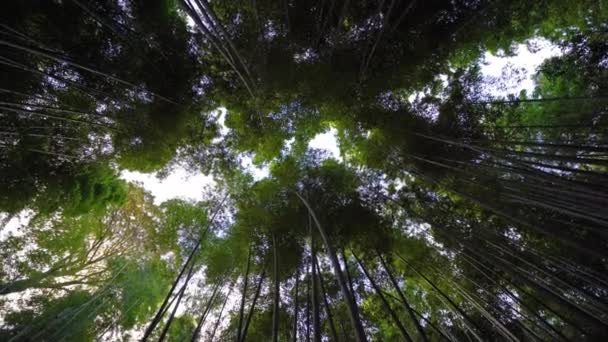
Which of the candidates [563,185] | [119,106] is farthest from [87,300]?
[563,185]

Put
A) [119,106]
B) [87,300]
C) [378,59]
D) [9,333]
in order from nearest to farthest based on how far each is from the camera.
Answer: [119,106] < [378,59] < [9,333] < [87,300]

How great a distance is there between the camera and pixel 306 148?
6.63 m

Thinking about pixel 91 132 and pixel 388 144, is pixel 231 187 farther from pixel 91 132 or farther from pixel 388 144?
pixel 388 144

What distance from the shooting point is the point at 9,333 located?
562 cm

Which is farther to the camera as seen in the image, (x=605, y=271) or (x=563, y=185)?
(x=605, y=271)

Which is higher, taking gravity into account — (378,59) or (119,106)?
(378,59)

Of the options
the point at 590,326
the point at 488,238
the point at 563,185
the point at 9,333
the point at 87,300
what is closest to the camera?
the point at 563,185

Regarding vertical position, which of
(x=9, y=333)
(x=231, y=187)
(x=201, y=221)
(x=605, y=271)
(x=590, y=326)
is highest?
(x=231, y=187)

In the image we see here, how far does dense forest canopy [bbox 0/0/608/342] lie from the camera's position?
4.33m

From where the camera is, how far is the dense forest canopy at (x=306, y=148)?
14.2 feet

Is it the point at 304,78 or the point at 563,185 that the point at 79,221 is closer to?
the point at 304,78

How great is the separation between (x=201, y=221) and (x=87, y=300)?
2933 millimetres

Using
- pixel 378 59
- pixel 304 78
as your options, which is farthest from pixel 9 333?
pixel 378 59

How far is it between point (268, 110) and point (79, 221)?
5.51 metres
